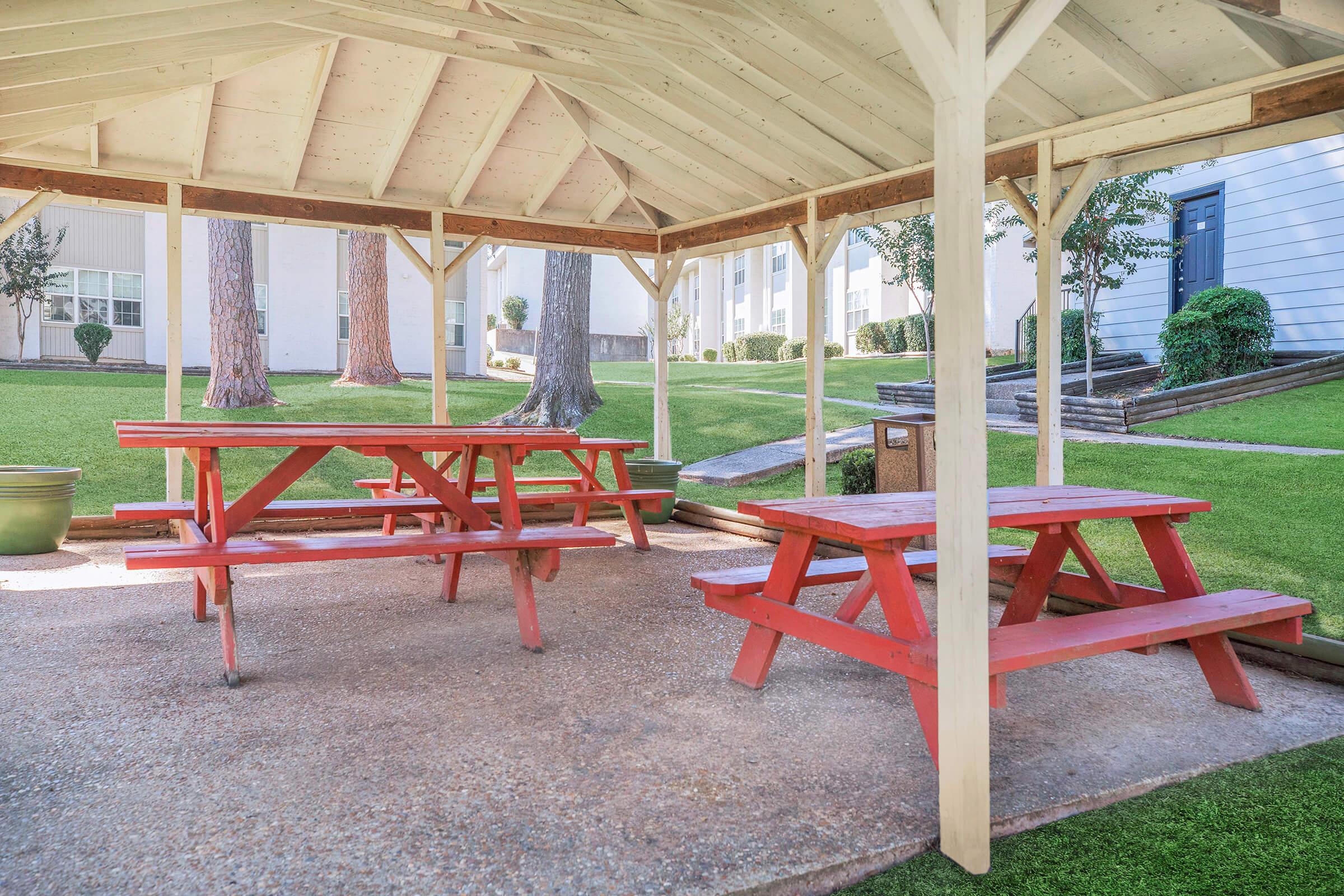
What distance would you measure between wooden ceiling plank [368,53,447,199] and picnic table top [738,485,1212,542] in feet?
14.7

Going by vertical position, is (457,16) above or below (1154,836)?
above

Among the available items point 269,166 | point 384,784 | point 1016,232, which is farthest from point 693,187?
point 1016,232

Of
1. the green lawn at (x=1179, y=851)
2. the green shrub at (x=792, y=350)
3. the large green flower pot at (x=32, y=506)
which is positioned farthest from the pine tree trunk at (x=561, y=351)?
the green shrub at (x=792, y=350)

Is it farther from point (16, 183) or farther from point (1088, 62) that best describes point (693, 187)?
point (16, 183)

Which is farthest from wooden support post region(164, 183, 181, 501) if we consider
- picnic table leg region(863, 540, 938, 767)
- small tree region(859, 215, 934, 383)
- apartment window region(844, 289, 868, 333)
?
apartment window region(844, 289, 868, 333)

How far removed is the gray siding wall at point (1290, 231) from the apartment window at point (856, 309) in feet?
45.2

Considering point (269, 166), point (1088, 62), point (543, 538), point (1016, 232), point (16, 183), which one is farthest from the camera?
point (1016, 232)

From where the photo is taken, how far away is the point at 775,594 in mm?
3529

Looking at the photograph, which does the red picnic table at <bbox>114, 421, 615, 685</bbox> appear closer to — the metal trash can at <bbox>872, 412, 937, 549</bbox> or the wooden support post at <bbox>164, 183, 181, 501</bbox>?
the wooden support post at <bbox>164, 183, 181, 501</bbox>

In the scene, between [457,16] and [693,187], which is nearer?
[457,16]

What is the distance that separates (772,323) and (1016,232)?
40.2 ft

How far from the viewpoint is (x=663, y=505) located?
7996mm

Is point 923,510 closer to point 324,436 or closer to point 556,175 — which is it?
point 324,436

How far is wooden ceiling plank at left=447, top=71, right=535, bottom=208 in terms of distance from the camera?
6719mm
